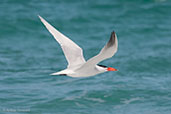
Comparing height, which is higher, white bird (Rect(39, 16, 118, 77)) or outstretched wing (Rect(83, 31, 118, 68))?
outstretched wing (Rect(83, 31, 118, 68))

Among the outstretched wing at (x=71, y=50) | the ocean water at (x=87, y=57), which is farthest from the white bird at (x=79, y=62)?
the ocean water at (x=87, y=57)

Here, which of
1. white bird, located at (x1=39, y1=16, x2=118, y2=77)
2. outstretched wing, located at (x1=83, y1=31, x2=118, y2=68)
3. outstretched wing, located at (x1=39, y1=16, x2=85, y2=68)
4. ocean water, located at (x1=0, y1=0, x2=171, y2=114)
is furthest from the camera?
ocean water, located at (x1=0, y1=0, x2=171, y2=114)

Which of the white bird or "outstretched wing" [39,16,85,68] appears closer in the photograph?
the white bird

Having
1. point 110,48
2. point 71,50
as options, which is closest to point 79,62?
point 71,50

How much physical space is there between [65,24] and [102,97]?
823 cm

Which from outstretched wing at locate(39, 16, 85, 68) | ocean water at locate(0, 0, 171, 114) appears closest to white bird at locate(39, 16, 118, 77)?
outstretched wing at locate(39, 16, 85, 68)

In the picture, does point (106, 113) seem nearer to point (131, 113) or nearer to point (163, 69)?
point (131, 113)

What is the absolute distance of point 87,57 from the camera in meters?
16.7

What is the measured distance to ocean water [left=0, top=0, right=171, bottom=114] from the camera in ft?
39.5

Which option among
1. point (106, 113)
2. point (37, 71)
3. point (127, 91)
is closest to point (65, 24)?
point (37, 71)

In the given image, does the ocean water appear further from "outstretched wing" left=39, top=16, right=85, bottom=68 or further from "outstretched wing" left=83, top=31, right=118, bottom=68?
"outstretched wing" left=83, top=31, right=118, bottom=68

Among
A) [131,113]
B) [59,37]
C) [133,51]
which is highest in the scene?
[59,37]

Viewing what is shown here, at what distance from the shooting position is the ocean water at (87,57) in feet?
39.5

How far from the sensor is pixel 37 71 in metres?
14.8
